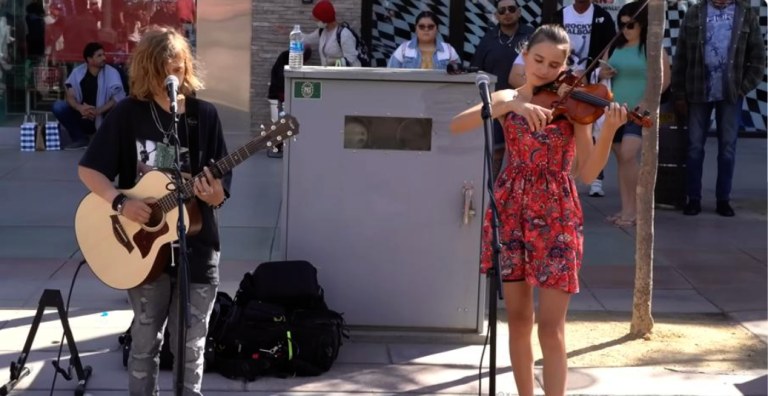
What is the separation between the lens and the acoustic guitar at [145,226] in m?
4.23

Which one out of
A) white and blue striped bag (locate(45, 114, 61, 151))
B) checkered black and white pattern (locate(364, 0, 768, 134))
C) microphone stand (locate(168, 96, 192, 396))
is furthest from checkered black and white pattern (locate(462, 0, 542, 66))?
microphone stand (locate(168, 96, 192, 396))

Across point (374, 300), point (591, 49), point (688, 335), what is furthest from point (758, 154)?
point (374, 300)

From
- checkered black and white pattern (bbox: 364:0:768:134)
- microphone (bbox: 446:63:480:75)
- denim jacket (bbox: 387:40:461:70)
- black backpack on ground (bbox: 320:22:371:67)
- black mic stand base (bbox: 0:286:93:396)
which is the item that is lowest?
black mic stand base (bbox: 0:286:93:396)

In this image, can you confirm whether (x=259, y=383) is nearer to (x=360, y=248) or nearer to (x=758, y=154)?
(x=360, y=248)

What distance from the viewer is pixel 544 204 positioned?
446 centimetres

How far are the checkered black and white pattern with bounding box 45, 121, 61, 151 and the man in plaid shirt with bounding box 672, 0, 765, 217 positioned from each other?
728 cm

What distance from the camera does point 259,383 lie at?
545 cm

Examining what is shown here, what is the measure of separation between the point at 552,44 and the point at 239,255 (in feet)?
14.0

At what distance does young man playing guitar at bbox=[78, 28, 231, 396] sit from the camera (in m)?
4.27

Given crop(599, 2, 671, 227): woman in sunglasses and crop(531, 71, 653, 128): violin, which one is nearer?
crop(531, 71, 653, 128): violin

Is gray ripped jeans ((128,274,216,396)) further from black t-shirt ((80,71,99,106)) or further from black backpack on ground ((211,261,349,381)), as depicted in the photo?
black t-shirt ((80,71,99,106))

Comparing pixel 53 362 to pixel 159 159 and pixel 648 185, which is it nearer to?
pixel 159 159

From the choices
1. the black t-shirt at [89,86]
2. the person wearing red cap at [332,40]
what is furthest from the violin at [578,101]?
the black t-shirt at [89,86]

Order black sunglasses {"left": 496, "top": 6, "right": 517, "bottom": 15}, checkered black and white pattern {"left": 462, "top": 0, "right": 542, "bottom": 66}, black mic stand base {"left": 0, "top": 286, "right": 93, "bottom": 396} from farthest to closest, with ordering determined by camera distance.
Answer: checkered black and white pattern {"left": 462, "top": 0, "right": 542, "bottom": 66} < black sunglasses {"left": 496, "top": 6, "right": 517, "bottom": 15} < black mic stand base {"left": 0, "top": 286, "right": 93, "bottom": 396}
